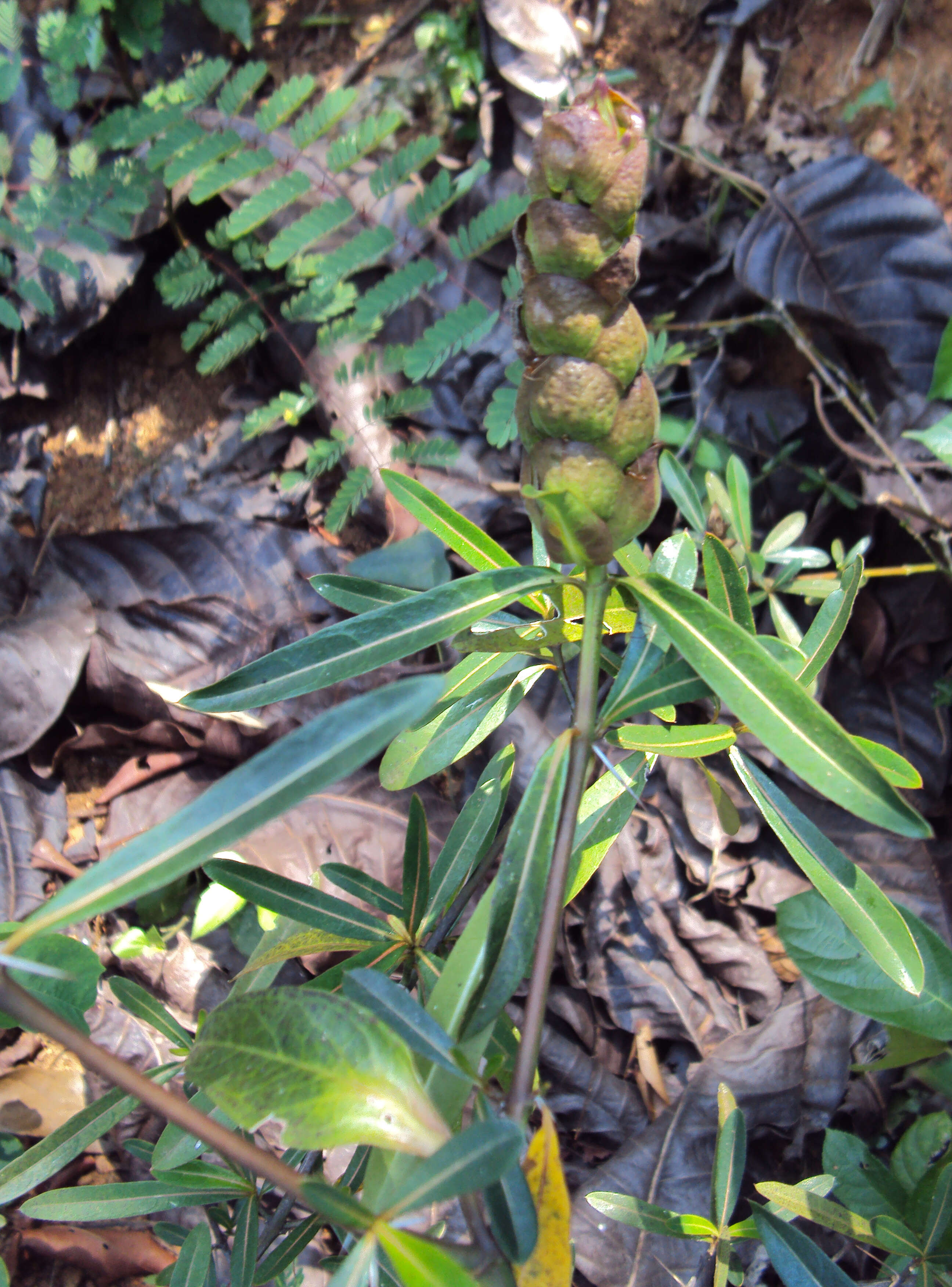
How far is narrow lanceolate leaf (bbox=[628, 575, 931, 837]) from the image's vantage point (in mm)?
742

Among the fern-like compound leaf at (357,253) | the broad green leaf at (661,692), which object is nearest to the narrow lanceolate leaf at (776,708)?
the broad green leaf at (661,692)

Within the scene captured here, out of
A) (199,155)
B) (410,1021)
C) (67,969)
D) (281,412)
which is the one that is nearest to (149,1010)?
(67,969)

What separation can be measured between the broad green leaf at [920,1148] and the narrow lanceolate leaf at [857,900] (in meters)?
0.63

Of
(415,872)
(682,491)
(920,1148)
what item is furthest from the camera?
(682,491)

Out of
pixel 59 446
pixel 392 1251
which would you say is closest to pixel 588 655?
pixel 392 1251

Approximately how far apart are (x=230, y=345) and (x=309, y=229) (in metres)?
0.51

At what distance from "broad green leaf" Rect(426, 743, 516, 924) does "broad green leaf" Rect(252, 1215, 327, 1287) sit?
50cm

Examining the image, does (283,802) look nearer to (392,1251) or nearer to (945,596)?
(392,1251)

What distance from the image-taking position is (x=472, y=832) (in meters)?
1.29

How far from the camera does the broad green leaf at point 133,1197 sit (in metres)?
1.18

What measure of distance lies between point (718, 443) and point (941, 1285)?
2.08 metres

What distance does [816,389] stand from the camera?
7.45 feet

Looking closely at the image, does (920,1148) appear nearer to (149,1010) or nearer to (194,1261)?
(194,1261)

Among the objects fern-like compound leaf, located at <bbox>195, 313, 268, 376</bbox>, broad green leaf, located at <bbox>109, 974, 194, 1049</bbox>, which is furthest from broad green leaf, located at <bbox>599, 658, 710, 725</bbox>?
fern-like compound leaf, located at <bbox>195, 313, 268, 376</bbox>
